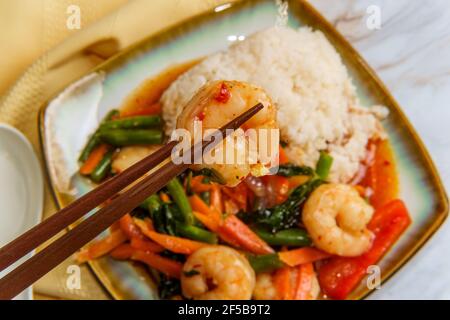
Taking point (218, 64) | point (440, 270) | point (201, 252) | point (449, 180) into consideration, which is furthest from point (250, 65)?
point (440, 270)

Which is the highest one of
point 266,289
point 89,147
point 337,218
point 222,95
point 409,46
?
point 409,46

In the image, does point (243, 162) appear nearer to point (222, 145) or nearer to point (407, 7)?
point (222, 145)

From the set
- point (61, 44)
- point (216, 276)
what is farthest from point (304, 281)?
point (61, 44)

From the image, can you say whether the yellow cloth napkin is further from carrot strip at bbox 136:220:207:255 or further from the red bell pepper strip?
the red bell pepper strip

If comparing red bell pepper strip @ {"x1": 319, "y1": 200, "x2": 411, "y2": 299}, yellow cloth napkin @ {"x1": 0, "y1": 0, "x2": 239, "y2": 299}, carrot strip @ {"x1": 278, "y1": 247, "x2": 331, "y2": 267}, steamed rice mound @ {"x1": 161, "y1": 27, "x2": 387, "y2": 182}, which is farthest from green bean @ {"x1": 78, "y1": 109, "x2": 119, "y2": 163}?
red bell pepper strip @ {"x1": 319, "y1": 200, "x2": 411, "y2": 299}

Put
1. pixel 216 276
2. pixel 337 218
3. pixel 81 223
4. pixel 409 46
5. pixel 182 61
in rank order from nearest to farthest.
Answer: pixel 81 223
pixel 216 276
pixel 337 218
pixel 182 61
pixel 409 46

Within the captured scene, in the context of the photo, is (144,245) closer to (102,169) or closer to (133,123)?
(102,169)
